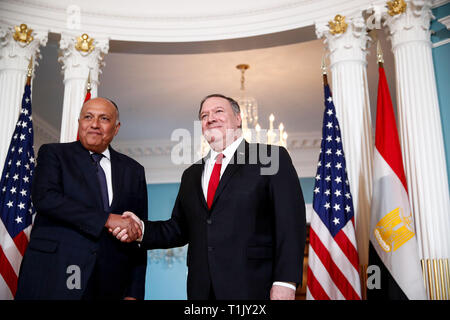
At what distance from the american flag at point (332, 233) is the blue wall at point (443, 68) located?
1.01m

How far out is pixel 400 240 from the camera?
3529 millimetres

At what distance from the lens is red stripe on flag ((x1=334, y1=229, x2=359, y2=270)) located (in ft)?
12.5

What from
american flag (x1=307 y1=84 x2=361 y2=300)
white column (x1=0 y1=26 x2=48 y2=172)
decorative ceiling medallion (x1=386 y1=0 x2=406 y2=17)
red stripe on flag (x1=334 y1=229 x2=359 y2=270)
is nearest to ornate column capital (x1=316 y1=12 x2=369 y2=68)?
decorative ceiling medallion (x1=386 y1=0 x2=406 y2=17)

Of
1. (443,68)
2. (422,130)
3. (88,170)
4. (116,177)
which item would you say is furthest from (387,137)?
(88,170)

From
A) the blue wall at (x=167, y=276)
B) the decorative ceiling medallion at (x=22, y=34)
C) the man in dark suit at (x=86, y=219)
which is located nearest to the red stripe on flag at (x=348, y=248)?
the man in dark suit at (x=86, y=219)

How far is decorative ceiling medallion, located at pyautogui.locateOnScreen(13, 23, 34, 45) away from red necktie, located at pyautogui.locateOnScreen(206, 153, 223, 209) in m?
3.68

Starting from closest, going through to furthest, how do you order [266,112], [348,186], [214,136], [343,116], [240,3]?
1. [214,136]
2. [348,186]
3. [343,116]
4. [240,3]
5. [266,112]

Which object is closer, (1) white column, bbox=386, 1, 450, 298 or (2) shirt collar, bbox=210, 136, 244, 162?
(2) shirt collar, bbox=210, 136, 244, 162

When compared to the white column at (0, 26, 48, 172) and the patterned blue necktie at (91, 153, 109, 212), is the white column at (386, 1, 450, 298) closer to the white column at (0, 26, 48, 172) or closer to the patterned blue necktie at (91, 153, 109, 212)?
the patterned blue necktie at (91, 153, 109, 212)

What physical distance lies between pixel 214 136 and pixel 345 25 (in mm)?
2993

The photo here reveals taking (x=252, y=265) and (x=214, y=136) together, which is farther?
(x=214, y=136)
